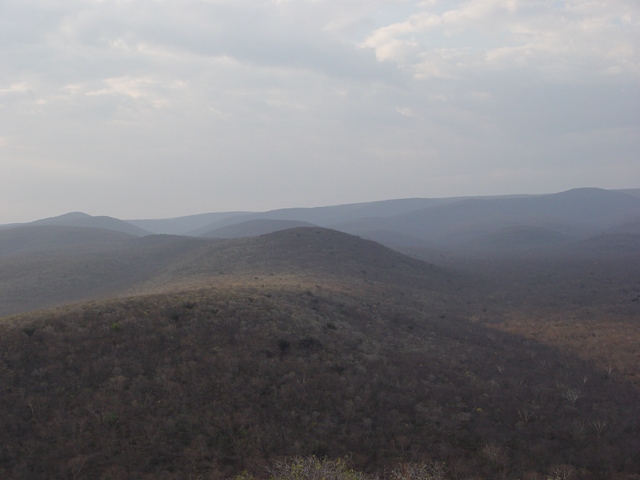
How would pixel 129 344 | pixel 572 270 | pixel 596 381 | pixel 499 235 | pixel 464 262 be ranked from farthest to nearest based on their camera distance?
1. pixel 499 235
2. pixel 464 262
3. pixel 572 270
4. pixel 596 381
5. pixel 129 344

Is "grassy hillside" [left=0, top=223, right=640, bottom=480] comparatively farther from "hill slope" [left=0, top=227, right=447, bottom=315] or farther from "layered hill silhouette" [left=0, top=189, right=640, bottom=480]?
"hill slope" [left=0, top=227, right=447, bottom=315]

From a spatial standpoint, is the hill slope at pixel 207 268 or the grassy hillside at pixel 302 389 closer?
the grassy hillside at pixel 302 389

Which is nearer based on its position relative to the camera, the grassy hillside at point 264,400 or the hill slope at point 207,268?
the grassy hillside at point 264,400

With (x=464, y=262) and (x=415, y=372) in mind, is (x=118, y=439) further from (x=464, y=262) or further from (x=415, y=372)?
(x=464, y=262)

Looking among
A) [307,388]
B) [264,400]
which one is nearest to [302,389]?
[307,388]

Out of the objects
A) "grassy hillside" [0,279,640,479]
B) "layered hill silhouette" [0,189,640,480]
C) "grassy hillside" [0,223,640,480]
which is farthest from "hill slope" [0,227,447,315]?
"grassy hillside" [0,279,640,479]

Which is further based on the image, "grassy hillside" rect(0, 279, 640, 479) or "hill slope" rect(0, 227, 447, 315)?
"hill slope" rect(0, 227, 447, 315)

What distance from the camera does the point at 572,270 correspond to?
5525 centimetres

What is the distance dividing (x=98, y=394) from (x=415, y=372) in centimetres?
1251

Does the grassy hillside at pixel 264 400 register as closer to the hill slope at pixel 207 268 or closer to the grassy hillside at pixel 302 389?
the grassy hillside at pixel 302 389

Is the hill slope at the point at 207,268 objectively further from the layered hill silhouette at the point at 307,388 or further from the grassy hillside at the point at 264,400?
the grassy hillside at the point at 264,400

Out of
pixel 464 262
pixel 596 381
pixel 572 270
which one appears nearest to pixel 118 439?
pixel 596 381

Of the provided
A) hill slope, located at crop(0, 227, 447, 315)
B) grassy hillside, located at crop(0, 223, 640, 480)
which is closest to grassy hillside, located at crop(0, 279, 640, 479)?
grassy hillside, located at crop(0, 223, 640, 480)

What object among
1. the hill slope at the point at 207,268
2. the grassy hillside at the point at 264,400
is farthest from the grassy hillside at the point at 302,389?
the hill slope at the point at 207,268
